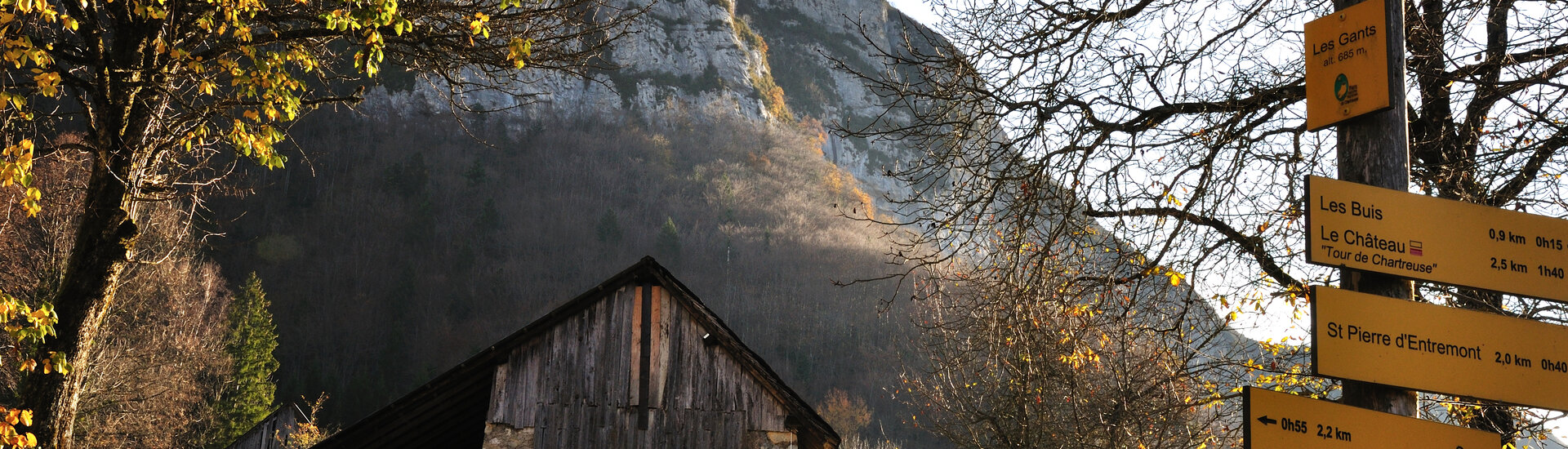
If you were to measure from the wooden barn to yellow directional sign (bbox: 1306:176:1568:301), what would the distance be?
288 inches

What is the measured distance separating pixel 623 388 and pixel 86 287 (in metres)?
4.89

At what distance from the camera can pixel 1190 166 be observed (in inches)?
263

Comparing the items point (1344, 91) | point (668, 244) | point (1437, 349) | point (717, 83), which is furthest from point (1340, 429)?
point (717, 83)

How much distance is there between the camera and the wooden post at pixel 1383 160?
9.78ft

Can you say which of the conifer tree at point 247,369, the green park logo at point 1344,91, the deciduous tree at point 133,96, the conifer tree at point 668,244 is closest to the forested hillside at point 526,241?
the conifer tree at point 668,244

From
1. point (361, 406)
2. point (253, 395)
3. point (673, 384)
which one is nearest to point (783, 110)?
point (361, 406)

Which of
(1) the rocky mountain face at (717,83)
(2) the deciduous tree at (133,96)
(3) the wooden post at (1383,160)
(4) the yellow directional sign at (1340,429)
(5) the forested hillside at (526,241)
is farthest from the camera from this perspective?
(1) the rocky mountain face at (717,83)

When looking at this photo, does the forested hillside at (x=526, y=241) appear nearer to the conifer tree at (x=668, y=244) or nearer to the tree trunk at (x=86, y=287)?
the conifer tree at (x=668, y=244)

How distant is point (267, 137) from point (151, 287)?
987 inches

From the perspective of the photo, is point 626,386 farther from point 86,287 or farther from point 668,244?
point 668,244

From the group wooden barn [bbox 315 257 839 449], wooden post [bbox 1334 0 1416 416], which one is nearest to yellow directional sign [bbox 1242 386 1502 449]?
wooden post [bbox 1334 0 1416 416]

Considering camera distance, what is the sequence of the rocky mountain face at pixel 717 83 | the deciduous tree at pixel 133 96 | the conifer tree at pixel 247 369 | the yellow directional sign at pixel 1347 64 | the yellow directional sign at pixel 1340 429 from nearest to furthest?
the yellow directional sign at pixel 1340 429
the yellow directional sign at pixel 1347 64
the deciduous tree at pixel 133 96
the conifer tree at pixel 247 369
the rocky mountain face at pixel 717 83

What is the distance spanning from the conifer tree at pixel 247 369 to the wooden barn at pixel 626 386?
27.2 m

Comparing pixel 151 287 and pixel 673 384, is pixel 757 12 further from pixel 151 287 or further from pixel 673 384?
pixel 673 384
